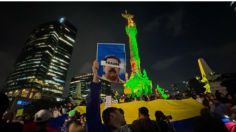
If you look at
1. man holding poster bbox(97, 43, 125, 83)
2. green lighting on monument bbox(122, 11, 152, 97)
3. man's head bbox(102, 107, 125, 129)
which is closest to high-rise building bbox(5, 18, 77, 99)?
green lighting on monument bbox(122, 11, 152, 97)

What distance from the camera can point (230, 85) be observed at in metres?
5.75

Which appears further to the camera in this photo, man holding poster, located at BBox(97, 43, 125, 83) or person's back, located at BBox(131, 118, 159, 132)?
man holding poster, located at BBox(97, 43, 125, 83)

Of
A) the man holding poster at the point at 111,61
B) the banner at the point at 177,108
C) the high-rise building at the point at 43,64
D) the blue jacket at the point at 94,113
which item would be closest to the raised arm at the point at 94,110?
the blue jacket at the point at 94,113

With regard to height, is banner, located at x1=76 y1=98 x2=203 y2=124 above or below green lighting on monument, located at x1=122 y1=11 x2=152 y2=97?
below

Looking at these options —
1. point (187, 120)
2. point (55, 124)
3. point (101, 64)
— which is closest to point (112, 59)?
point (101, 64)

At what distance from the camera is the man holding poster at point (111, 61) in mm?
4457

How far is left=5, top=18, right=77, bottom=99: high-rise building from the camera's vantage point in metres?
Answer: 113

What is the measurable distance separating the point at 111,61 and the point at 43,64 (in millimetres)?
127555

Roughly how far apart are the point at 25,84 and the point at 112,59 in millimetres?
123977

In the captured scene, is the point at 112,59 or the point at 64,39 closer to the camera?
the point at 112,59

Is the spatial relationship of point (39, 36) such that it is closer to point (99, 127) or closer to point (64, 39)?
point (64, 39)

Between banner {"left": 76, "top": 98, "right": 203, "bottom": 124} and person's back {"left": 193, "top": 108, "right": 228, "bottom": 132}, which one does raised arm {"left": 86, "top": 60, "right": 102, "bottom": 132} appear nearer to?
person's back {"left": 193, "top": 108, "right": 228, "bottom": 132}

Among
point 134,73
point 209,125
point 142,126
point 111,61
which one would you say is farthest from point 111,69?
point 134,73

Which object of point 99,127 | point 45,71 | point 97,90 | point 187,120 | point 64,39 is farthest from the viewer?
point 64,39
